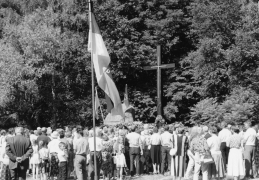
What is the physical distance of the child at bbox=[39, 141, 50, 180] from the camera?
15.6 metres

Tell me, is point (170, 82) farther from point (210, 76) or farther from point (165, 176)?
point (165, 176)

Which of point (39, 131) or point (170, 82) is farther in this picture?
point (170, 82)

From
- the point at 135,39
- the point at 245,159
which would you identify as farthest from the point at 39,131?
the point at 135,39

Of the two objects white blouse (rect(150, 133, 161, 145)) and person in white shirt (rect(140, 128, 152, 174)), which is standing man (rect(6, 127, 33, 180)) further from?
white blouse (rect(150, 133, 161, 145))

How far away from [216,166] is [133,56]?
67.7ft

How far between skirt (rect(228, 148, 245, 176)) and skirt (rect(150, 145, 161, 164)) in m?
3.39

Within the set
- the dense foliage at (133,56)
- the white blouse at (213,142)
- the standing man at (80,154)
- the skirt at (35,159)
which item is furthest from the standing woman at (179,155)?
the dense foliage at (133,56)

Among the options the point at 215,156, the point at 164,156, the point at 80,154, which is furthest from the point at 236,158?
the point at 80,154

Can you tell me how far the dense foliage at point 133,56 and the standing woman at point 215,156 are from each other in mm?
12264

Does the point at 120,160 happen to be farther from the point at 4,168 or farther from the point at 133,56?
the point at 133,56

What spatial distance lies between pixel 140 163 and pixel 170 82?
1973 cm

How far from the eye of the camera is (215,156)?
15.0 metres

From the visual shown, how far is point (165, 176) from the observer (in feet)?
56.2

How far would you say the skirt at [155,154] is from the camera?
17578 millimetres
